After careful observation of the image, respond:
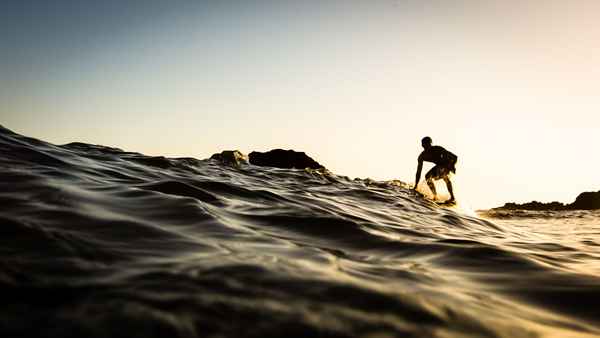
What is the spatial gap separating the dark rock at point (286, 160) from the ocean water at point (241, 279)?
13.8 metres

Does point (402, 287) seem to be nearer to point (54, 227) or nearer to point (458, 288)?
point (458, 288)

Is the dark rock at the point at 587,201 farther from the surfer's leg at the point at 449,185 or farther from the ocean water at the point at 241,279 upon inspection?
the ocean water at the point at 241,279

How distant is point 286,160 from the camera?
56.1ft

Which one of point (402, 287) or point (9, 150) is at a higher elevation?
point (9, 150)

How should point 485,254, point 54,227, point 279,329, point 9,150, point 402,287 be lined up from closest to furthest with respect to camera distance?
point 279,329 < point 402,287 < point 54,227 < point 485,254 < point 9,150

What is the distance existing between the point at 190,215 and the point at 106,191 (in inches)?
39.4

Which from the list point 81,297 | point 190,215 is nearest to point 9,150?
point 190,215

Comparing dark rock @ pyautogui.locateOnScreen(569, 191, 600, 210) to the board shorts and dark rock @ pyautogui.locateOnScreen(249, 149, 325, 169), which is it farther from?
dark rock @ pyautogui.locateOnScreen(249, 149, 325, 169)

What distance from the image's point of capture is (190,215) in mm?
2656

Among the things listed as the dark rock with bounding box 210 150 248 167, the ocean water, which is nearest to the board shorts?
the dark rock with bounding box 210 150 248 167

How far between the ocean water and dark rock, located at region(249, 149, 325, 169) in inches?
545

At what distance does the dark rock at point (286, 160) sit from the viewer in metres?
16.9

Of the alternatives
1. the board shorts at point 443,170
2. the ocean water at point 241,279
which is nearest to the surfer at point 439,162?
the board shorts at point 443,170

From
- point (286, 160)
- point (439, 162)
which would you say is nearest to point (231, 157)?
point (286, 160)
